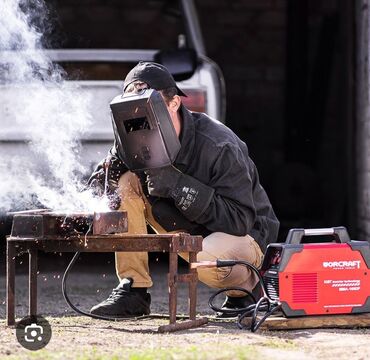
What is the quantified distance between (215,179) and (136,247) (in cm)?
57

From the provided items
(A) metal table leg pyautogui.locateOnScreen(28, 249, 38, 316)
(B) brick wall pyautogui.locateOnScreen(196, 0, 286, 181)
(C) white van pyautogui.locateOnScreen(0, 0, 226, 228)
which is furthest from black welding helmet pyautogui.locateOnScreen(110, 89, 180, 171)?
(B) brick wall pyautogui.locateOnScreen(196, 0, 286, 181)

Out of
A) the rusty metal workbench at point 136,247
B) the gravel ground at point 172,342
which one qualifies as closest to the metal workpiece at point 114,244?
the rusty metal workbench at point 136,247

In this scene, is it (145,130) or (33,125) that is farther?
(33,125)

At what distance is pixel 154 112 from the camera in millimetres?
4402

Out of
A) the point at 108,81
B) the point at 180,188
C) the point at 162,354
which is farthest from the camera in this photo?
the point at 108,81

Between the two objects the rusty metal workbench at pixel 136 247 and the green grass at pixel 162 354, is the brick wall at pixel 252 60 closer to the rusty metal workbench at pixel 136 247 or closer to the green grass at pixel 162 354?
the rusty metal workbench at pixel 136 247

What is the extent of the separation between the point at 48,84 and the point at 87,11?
4980 mm

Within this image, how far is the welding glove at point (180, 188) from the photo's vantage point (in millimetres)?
4539

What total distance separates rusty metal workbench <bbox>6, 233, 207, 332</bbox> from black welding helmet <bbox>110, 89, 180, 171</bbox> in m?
0.36

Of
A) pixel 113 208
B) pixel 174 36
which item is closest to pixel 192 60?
pixel 113 208

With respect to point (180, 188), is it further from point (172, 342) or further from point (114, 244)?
point (172, 342)

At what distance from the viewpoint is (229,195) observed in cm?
470

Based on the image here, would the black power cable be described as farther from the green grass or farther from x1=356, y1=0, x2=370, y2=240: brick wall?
x1=356, y1=0, x2=370, y2=240: brick wall

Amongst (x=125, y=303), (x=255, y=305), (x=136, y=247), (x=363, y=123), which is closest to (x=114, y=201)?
(x=125, y=303)
